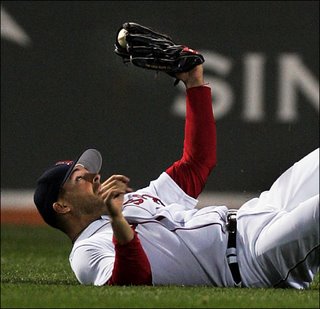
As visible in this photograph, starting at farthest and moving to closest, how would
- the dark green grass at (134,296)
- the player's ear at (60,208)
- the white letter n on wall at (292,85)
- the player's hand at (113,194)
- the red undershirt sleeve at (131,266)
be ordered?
the white letter n on wall at (292,85) < the player's ear at (60,208) < the red undershirt sleeve at (131,266) < the player's hand at (113,194) < the dark green grass at (134,296)

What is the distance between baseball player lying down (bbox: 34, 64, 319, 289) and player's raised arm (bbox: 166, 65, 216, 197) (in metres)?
0.02

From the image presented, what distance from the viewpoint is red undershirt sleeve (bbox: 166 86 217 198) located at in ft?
17.3

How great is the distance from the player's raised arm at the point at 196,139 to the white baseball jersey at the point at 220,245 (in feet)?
1.39

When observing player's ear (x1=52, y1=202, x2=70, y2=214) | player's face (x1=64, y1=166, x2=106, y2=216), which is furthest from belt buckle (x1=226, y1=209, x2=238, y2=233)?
player's ear (x1=52, y1=202, x2=70, y2=214)

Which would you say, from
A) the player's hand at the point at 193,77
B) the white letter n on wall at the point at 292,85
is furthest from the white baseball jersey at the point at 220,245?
the white letter n on wall at the point at 292,85

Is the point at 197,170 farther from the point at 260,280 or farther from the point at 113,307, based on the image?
the point at 113,307

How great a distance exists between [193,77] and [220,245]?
992 mm

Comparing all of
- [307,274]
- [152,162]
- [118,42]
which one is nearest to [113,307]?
[307,274]

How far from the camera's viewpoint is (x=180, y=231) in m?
4.80

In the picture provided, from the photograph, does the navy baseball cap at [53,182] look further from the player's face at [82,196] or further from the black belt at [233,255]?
the black belt at [233,255]

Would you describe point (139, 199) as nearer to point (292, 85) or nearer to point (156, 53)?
A: point (156, 53)

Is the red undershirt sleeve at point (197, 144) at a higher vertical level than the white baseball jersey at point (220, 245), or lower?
higher

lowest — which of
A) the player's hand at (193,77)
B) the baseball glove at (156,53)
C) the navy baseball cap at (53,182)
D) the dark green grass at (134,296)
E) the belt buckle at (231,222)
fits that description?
the dark green grass at (134,296)

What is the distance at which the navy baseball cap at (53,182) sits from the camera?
496 centimetres
